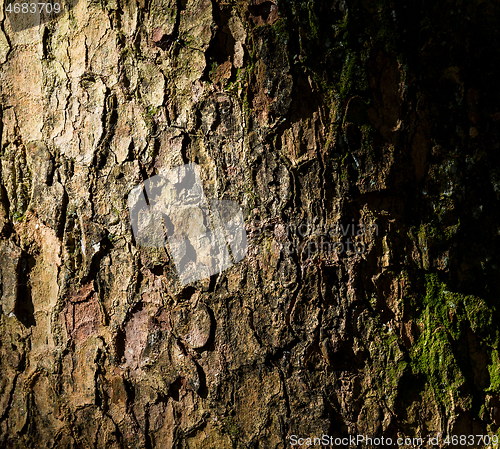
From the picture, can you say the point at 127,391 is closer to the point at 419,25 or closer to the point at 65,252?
the point at 65,252

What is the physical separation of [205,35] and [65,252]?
2.09ft

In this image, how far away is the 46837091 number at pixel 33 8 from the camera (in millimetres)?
964

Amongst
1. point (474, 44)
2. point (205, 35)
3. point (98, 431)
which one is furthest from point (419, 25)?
point (98, 431)

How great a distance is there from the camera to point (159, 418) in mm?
933

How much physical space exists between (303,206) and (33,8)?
34.5 inches

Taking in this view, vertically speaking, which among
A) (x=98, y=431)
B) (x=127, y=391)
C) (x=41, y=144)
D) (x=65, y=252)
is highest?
(x=41, y=144)
